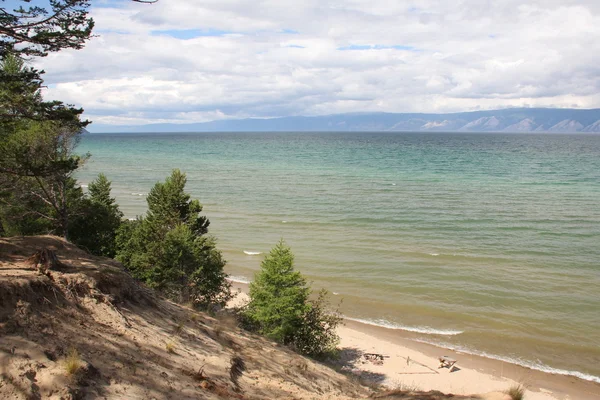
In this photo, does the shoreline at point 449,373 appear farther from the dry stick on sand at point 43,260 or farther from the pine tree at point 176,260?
the dry stick on sand at point 43,260

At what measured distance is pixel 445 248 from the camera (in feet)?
113

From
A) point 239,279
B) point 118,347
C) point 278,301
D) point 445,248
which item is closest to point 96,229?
point 239,279

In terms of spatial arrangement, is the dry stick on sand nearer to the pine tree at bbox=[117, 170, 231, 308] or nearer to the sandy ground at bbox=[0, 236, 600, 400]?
the sandy ground at bbox=[0, 236, 600, 400]

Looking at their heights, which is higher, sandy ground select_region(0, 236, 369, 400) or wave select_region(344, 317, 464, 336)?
sandy ground select_region(0, 236, 369, 400)

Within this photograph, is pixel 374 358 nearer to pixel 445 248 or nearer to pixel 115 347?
pixel 115 347

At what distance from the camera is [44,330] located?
8.86 meters

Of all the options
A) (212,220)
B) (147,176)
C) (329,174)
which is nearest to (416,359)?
(212,220)

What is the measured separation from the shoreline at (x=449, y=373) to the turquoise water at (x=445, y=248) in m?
0.94

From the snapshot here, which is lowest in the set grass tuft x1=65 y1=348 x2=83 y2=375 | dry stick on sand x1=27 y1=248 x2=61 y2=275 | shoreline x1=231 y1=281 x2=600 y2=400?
shoreline x1=231 y1=281 x2=600 y2=400

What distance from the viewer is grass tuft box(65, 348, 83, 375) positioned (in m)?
7.85

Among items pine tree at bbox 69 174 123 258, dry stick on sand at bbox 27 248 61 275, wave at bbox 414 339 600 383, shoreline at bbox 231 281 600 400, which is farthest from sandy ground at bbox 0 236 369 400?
pine tree at bbox 69 174 123 258

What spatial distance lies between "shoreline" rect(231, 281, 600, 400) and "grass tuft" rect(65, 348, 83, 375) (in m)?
12.6

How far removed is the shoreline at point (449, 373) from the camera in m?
17.7

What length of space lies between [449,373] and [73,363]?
15602mm
